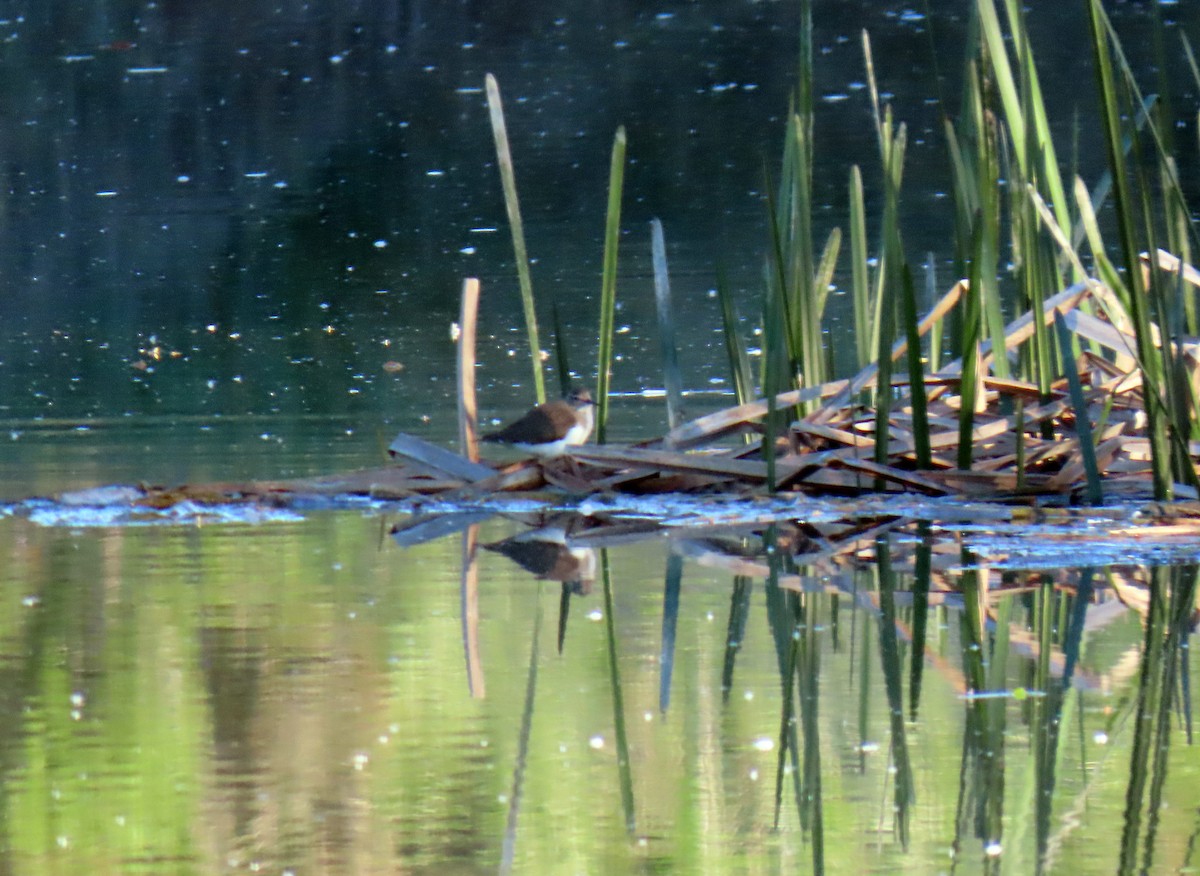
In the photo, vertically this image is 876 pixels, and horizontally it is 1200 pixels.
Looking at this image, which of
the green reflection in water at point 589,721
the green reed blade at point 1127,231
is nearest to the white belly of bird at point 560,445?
the green reflection in water at point 589,721

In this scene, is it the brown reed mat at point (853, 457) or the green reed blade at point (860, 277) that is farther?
the green reed blade at point (860, 277)

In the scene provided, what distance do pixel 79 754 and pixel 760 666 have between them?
3.93 ft

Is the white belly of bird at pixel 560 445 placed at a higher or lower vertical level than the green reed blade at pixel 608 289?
lower

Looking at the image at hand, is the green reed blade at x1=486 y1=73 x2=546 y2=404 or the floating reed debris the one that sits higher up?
the green reed blade at x1=486 y1=73 x2=546 y2=404

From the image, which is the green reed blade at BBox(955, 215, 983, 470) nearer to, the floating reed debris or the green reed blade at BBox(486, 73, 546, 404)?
the floating reed debris

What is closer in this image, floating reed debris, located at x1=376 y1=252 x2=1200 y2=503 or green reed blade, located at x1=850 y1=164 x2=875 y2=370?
floating reed debris, located at x1=376 y1=252 x2=1200 y2=503

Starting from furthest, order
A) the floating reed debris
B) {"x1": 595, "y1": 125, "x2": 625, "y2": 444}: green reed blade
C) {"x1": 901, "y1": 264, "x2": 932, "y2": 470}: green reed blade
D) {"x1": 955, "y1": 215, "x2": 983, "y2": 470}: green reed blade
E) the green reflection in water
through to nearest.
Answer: {"x1": 595, "y1": 125, "x2": 625, "y2": 444}: green reed blade → the floating reed debris → {"x1": 955, "y1": 215, "x2": 983, "y2": 470}: green reed blade → {"x1": 901, "y1": 264, "x2": 932, "y2": 470}: green reed blade → the green reflection in water

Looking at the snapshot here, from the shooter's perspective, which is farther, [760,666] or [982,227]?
[982,227]

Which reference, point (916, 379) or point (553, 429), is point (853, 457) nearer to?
point (916, 379)

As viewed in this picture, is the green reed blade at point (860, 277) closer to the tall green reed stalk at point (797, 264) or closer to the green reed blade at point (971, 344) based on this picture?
the tall green reed stalk at point (797, 264)

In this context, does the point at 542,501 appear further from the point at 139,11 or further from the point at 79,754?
the point at 139,11

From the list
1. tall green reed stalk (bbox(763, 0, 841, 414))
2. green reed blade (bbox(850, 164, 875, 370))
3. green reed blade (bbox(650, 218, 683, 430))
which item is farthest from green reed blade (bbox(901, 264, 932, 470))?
green reed blade (bbox(650, 218, 683, 430))

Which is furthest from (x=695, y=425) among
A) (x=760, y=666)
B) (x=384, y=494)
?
(x=760, y=666)

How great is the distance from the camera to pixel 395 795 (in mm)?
3164
